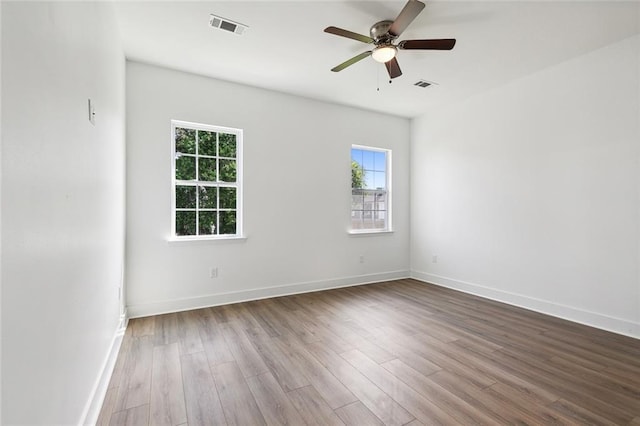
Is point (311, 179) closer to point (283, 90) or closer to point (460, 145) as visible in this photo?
point (283, 90)

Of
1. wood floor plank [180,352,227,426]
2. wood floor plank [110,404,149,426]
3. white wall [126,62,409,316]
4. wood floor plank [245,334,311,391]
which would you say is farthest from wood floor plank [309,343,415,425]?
white wall [126,62,409,316]

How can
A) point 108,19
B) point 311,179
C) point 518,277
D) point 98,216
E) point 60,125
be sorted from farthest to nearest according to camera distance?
point 311,179 → point 518,277 → point 108,19 → point 98,216 → point 60,125

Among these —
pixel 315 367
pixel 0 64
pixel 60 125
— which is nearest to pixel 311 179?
pixel 315 367

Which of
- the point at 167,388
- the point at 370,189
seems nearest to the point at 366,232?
the point at 370,189

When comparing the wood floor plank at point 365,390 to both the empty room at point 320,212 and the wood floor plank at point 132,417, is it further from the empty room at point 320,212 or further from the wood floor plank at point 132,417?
the wood floor plank at point 132,417

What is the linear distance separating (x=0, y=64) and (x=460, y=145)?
495 centimetres

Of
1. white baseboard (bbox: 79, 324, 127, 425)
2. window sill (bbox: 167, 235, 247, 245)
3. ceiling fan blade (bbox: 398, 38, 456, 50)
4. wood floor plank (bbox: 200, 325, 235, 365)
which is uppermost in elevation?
ceiling fan blade (bbox: 398, 38, 456, 50)

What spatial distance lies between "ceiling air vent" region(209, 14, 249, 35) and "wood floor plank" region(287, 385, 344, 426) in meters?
3.07

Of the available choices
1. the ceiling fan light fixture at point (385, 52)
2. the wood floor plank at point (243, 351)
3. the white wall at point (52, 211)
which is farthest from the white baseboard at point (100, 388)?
the ceiling fan light fixture at point (385, 52)

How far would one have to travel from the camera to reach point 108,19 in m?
2.28

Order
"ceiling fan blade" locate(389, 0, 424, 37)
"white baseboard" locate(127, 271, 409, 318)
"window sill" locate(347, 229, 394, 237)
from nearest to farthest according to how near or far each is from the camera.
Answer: "ceiling fan blade" locate(389, 0, 424, 37) → "white baseboard" locate(127, 271, 409, 318) → "window sill" locate(347, 229, 394, 237)

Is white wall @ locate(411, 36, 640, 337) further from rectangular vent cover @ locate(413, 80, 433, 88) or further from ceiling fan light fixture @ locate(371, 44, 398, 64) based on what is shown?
ceiling fan light fixture @ locate(371, 44, 398, 64)

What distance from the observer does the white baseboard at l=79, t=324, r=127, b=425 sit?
5.36ft

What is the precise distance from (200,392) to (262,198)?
8.30 feet
